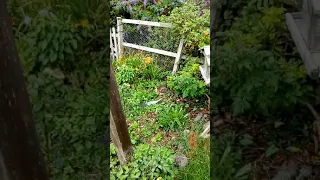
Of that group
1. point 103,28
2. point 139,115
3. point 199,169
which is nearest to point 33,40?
point 103,28

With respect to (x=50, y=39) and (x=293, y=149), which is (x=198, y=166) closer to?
(x=293, y=149)

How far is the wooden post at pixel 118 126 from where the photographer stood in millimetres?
2300

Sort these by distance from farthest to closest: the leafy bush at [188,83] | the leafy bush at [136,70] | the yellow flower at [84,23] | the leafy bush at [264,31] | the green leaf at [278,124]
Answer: the leafy bush at [136,70], the leafy bush at [188,83], the yellow flower at [84,23], the leafy bush at [264,31], the green leaf at [278,124]

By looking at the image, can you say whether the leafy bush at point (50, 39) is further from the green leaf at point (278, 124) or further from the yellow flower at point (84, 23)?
the green leaf at point (278, 124)

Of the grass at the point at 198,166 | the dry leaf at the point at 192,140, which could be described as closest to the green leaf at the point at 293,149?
the grass at the point at 198,166

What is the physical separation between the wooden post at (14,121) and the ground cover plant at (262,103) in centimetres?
167

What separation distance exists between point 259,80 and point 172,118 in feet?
3.14

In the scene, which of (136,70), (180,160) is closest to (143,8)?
(136,70)

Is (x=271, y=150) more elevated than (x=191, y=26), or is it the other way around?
(x=191, y=26)

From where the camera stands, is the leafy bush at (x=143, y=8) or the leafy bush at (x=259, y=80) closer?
the leafy bush at (x=259, y=80)

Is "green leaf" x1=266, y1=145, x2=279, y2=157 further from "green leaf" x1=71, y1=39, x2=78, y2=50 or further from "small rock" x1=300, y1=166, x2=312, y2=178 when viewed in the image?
"green leaf" x1=71, y1=39, x2=78, y2=50

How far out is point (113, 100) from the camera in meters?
2.31

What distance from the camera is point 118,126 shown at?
2402 mm

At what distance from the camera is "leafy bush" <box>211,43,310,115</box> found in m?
2.55
